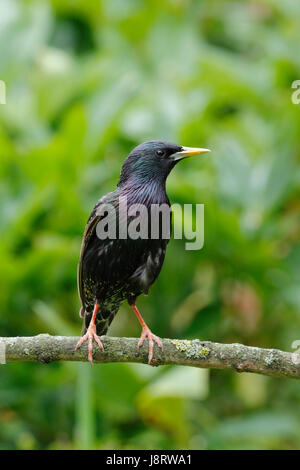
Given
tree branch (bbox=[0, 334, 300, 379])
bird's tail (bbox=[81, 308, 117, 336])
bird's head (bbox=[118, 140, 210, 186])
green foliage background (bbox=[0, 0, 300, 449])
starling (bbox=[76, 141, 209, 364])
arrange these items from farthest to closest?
green foliage background (bbox=[0, 0, 300, 449]), bird's tail (bbox=[81, 308, 117, 336]), bird's head (bbox=[118, 140, 210, 186]), starling (bbox=[76, 141, 209, 364]), tree branch (bbox=[0, 334, 300, 379])

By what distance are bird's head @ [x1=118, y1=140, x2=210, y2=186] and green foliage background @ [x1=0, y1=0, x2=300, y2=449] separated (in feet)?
5.22

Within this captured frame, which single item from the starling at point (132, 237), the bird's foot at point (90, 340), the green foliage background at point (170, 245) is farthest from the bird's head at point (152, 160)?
the green foliage background at point (170, 245)

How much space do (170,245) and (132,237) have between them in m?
2.11

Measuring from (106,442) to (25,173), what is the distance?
190 centimetres

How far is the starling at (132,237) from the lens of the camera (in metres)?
3.50

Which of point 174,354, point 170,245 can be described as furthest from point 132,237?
Result: point 170,245

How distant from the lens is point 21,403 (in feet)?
17.9

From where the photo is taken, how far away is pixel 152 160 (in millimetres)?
3631

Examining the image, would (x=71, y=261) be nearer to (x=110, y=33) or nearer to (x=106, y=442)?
(x=106, y=442)

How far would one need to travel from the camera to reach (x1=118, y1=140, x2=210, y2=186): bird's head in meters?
3.60

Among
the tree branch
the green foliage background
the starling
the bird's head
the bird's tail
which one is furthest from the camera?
the green foliage background

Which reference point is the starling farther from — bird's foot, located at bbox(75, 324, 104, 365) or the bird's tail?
the bird's tail

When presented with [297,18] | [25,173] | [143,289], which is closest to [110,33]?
[297,18]

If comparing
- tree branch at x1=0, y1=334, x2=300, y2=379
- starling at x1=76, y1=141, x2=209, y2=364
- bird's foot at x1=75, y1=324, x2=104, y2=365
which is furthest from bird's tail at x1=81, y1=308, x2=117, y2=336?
tree branch at x1=0, y1=334, x2=300, y2=379
